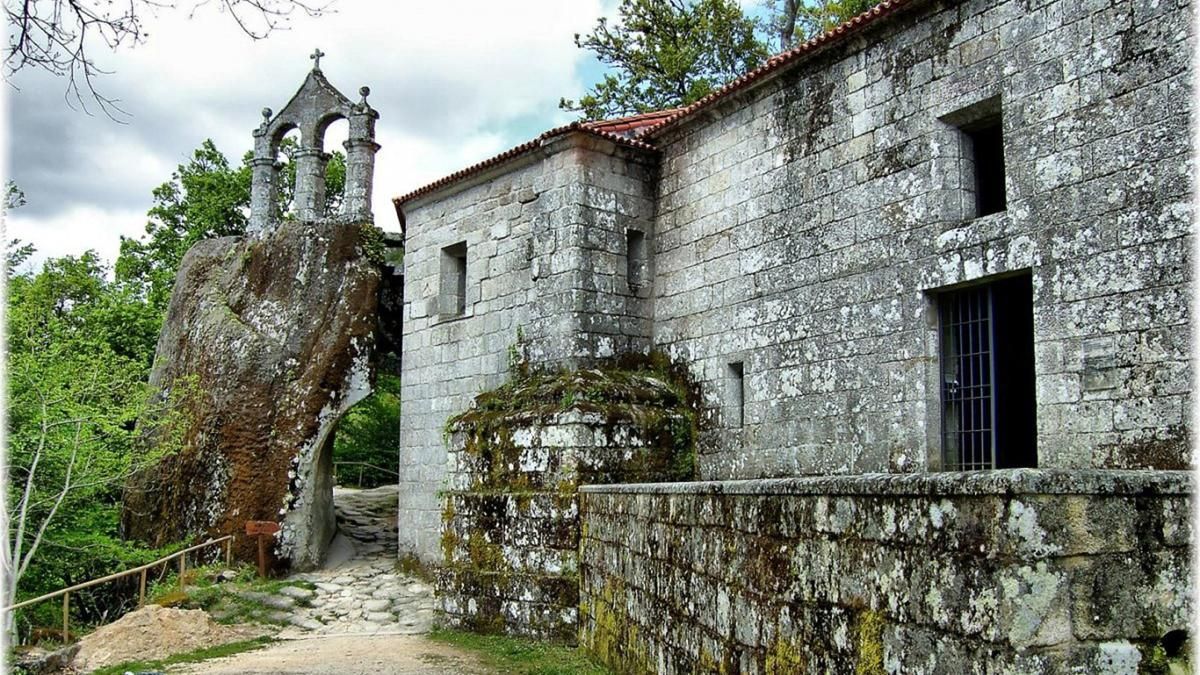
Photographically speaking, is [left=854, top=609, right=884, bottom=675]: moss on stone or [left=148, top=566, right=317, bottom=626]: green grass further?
[left=148, top=566, right=317, bottom=626]: green grass

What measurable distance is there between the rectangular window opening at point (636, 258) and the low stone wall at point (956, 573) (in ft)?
22.9

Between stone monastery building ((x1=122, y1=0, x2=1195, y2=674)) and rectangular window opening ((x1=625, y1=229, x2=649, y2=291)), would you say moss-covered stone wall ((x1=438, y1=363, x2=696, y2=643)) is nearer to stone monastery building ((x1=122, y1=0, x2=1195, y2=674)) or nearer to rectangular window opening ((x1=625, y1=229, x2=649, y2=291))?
stone monastery building ((x1=122, y1=0, x2=1195, y2=674))

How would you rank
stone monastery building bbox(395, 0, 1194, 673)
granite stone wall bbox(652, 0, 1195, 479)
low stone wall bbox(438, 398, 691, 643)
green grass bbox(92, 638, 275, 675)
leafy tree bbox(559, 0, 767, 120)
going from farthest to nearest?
leafy tree bbox(559, 0, 767, 120), green grass bbox(92, 638, 275, 675), low stone wall bbox(438, 398, 691, 643), granite stone wall bbox(652, 0, 1195, 479), stone monastery building bbox(395, 0, 1194, 673)

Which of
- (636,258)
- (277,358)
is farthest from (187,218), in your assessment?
(636,258)

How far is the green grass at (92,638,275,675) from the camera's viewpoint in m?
9.38

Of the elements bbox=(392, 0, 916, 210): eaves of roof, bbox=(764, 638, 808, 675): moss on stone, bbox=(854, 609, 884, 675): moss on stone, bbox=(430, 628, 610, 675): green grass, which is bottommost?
bbox=(430, 628, 610, 675): green grass

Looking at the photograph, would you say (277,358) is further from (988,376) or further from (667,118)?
(988,376)

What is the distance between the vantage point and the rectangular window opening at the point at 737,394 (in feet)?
33.0

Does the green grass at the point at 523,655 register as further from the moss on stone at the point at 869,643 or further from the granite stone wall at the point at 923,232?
the moss on stone at the point at 869,643

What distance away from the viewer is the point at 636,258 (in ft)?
37.9

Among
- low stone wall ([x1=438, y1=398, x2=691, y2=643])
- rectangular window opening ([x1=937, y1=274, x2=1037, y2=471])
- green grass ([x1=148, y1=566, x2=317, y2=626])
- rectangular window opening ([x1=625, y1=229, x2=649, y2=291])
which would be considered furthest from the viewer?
green grass ([x1=148, y1=566, x2=317, y2=626])

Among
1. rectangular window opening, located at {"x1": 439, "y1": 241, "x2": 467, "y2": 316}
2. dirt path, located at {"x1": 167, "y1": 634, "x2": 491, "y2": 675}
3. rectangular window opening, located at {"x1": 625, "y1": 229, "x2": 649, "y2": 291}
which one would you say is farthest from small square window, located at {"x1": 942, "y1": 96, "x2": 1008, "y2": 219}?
rectangular window opening, located at {"x1": 439, "y1": 241, "x2": 467, "y2": 316}

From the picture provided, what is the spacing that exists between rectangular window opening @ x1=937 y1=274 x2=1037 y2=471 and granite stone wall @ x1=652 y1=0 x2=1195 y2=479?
0.16m

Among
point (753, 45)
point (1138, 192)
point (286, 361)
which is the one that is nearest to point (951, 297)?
point (1138, 192)
